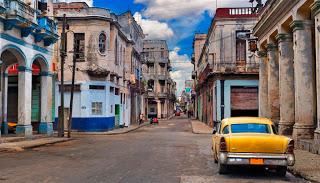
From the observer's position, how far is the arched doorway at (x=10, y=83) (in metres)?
24.5

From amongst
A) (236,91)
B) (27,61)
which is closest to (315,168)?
(27,61)

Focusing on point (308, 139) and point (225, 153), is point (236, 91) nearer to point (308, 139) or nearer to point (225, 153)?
point (308, 139)

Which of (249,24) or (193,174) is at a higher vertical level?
(249,24)

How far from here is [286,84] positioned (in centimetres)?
2162

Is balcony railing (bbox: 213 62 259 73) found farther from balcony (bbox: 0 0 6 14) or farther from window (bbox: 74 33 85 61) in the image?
balcony (bbox: 0 0 6 14)

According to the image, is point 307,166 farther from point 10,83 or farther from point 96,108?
point 96,108

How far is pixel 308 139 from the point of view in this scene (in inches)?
703

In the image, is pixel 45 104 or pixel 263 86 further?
pixel 45 104

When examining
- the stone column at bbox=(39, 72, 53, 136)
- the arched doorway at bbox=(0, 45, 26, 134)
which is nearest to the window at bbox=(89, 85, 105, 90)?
the arched doorway at bbox=(0, 45, 26, 134)

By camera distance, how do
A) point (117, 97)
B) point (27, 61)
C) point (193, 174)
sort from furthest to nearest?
point (117, 97) < point (27, 61) < point (193, 174)

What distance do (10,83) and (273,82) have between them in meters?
18.8

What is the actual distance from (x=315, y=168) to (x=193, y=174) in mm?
3480

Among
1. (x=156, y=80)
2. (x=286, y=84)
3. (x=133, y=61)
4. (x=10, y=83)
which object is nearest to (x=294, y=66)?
(x=286, y=84)

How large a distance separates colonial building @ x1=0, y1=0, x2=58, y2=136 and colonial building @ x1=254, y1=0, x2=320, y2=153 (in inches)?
516
